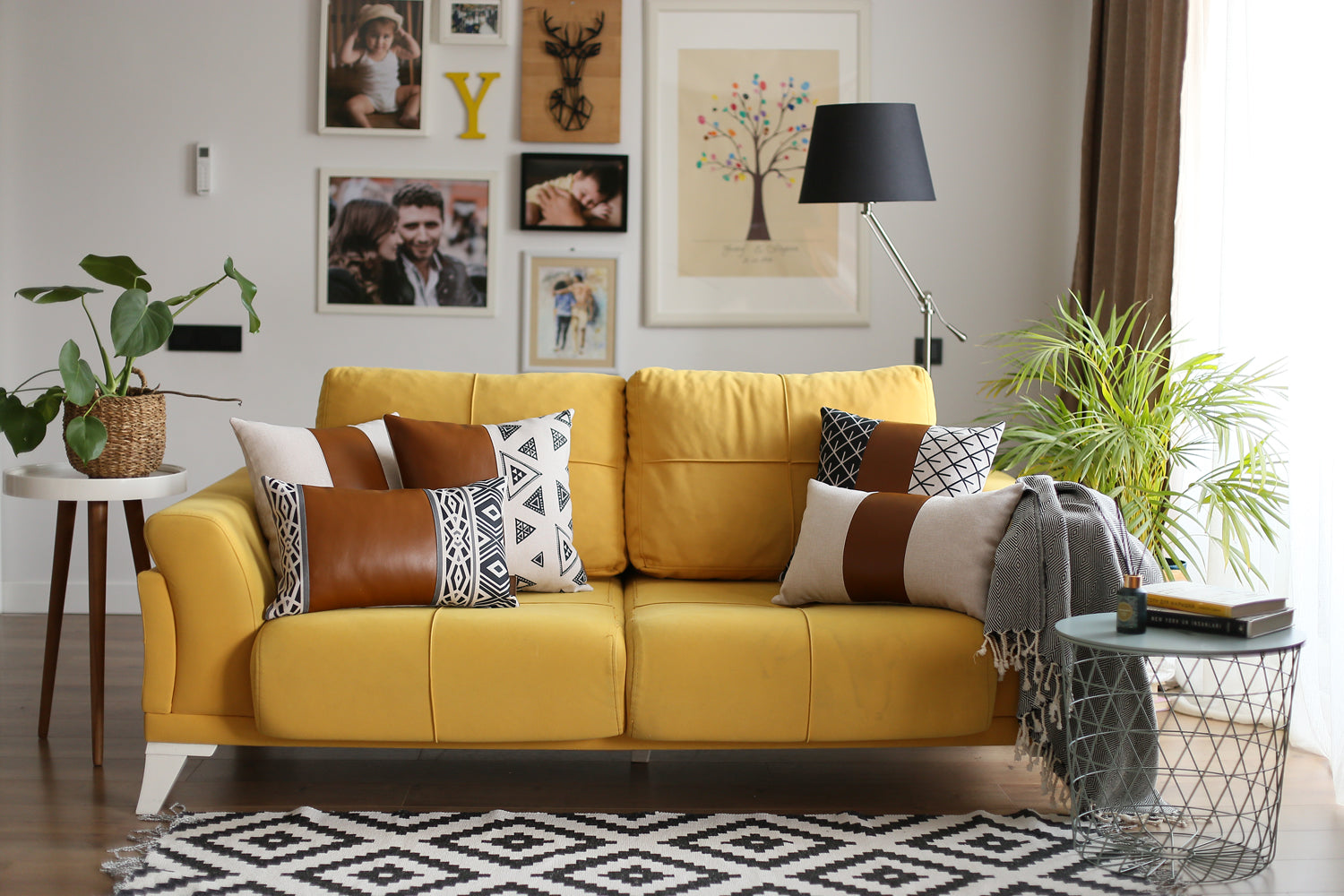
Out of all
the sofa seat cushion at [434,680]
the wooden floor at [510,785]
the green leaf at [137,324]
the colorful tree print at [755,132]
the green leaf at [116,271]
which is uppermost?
the colorful tree print at [755,132]

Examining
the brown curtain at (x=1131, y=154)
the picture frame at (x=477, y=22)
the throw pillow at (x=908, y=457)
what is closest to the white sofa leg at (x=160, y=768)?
the throw pillow at (x=908, y=457)

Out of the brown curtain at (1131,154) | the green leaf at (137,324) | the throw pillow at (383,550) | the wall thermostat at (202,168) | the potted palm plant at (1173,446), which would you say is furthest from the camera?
the wall thermostat at (202,168)

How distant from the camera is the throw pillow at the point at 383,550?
7.34 feet

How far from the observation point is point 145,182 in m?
3.87

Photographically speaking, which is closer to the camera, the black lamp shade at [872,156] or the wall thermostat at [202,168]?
the black lamp shade at [872,156]

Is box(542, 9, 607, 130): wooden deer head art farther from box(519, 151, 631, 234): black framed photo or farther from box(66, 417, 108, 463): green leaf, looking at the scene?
box(66, 417, 108, 463): green leaf

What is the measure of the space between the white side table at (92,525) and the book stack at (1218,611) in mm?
2054

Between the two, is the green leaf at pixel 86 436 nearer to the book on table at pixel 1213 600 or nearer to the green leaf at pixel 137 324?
the green leaf at pixel 137 324

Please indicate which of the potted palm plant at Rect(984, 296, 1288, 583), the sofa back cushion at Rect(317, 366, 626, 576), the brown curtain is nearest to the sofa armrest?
the sofa back cushion at Rect(317, 366, 626, 576)

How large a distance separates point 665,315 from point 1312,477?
208 cm

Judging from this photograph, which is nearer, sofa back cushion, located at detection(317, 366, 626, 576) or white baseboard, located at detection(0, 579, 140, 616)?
sofa back cushion, located at detection(317, 366, 626, 576)

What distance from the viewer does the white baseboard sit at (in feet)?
12.8

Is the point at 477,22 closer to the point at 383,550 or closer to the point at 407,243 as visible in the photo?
the point at 407,243

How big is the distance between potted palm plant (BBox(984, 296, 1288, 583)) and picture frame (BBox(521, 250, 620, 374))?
57.5 inches
